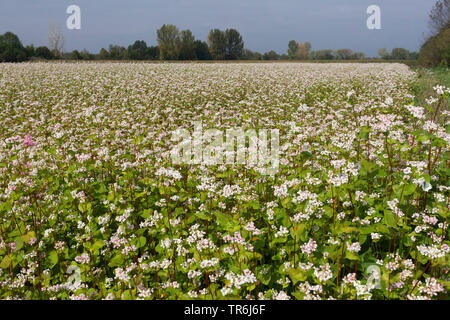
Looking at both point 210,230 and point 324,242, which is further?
point 210,230

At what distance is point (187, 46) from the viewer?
93062mm

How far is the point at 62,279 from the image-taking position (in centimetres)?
380

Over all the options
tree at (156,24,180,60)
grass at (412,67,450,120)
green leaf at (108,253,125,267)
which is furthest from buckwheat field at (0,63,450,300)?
tree at (156,24,180,60)

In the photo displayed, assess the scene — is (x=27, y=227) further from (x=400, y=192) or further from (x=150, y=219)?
(x=400, y=192)

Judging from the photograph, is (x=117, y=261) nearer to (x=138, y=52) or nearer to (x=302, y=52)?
(x=138, y=52)

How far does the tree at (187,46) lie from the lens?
→ 90.0m

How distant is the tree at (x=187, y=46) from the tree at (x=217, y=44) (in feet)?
29.0

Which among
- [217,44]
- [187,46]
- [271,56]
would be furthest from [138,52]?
[271,56]

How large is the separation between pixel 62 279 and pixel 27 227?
40.9 inches

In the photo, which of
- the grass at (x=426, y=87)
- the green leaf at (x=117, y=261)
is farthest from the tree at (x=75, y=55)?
the green leaf at (x=117, y=261)

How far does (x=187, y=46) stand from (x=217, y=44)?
1943 cm

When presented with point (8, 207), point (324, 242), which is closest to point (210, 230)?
point (324, 242)

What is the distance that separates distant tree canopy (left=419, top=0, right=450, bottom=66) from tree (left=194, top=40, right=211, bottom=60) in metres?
65.8

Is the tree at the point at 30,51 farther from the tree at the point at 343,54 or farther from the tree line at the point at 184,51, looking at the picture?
the tree at the point at 343,54
